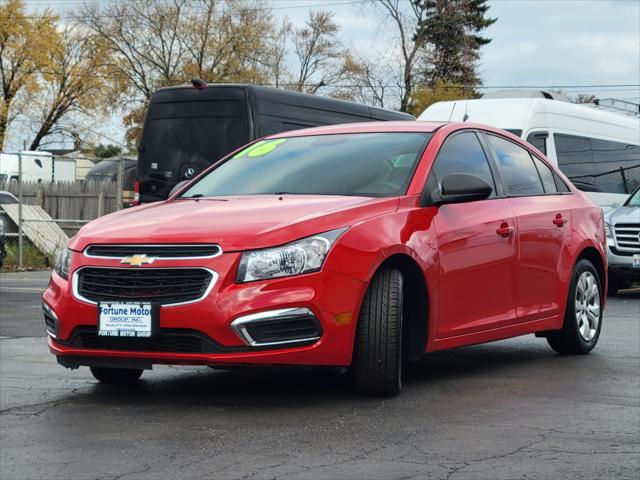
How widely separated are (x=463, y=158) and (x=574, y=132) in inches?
468

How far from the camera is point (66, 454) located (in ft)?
18.0

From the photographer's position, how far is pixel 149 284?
20.9 ft

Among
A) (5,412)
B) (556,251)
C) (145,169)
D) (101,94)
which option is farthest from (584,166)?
(101,94)

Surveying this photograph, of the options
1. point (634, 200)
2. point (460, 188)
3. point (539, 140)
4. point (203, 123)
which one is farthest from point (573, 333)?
point (539, 140)

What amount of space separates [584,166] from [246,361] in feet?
46.6

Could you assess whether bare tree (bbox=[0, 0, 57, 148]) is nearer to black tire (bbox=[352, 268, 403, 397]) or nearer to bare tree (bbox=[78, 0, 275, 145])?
bare tree (bbox=[78, 0, 275, 145])

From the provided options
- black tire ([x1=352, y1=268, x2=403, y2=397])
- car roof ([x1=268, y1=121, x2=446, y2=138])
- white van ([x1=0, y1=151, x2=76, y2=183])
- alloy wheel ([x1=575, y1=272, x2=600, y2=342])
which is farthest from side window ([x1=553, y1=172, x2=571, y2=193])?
white van ([x1=0, y1=151, x2=76, y2=183])

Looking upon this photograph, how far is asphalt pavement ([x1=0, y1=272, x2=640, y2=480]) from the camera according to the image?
16.9ft

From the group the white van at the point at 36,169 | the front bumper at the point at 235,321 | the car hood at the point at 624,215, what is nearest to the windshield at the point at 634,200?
the car hood at the point at 624,215

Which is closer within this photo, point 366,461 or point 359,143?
point 366,461

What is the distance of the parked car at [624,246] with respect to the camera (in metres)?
15.8

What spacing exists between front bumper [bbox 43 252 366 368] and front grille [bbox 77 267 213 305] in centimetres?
4

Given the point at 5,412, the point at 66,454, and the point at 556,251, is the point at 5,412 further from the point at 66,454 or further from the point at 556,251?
the point at 556,251

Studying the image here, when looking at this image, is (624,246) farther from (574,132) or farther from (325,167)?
(325,167)
